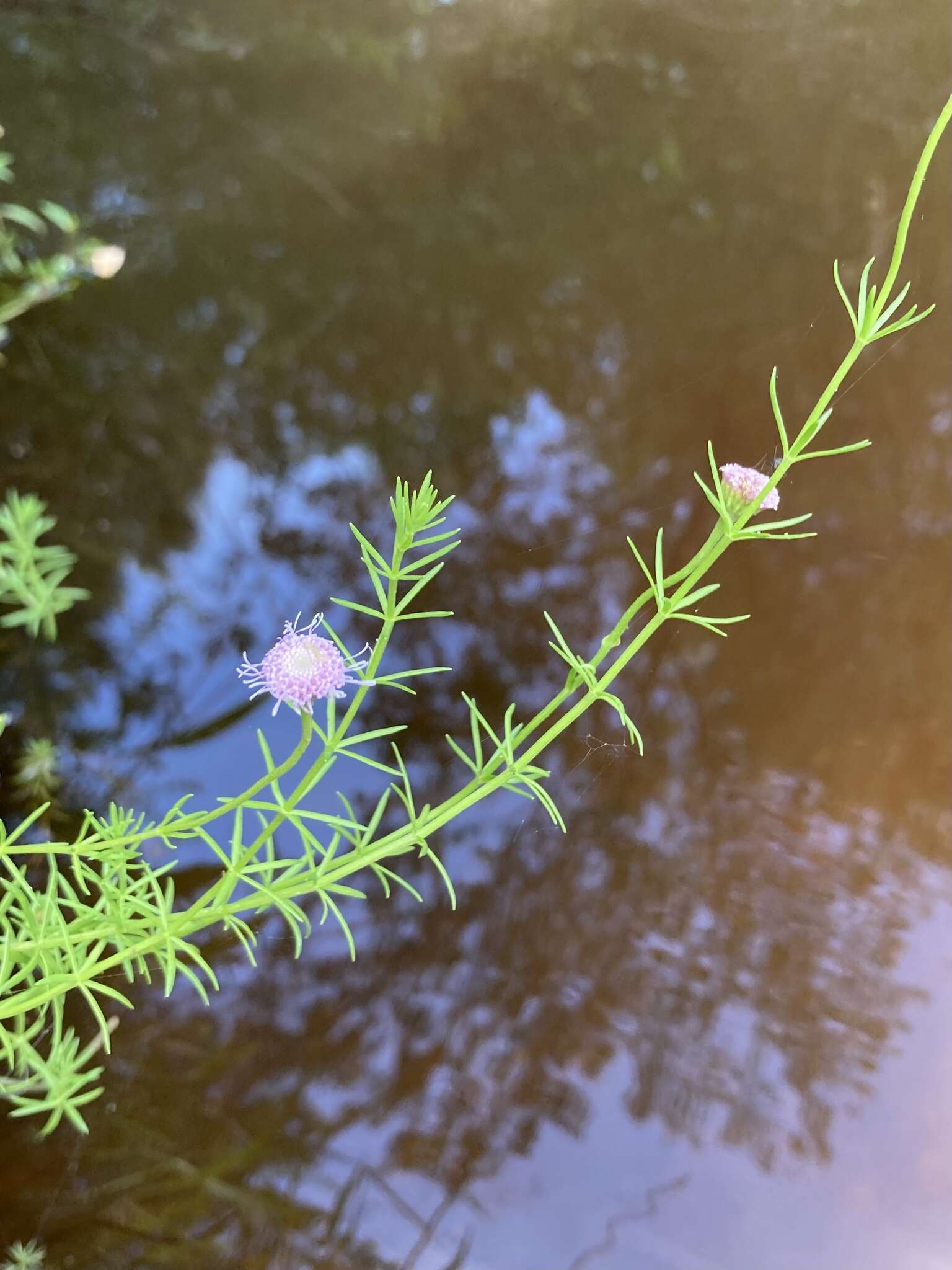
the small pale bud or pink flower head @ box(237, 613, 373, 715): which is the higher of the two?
the small pale bud

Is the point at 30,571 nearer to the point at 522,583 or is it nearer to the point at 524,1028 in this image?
the point at 522,583

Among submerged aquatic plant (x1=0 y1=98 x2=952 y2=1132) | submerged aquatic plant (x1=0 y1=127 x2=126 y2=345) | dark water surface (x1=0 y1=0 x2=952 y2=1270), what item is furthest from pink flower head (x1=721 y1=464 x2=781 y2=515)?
submerged aquatic plant (x1=0 y1=127 x2=126 y2=345)

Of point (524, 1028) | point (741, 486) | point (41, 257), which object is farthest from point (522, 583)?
point (41, 257)

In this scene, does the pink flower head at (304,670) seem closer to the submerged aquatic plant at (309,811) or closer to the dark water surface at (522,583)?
the submerged aquatic plant at (309,811)

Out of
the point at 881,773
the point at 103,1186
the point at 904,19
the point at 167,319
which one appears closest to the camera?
the point at 103,1186

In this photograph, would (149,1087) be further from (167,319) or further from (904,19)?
(904,19)

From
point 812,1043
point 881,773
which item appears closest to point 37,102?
point 881,773

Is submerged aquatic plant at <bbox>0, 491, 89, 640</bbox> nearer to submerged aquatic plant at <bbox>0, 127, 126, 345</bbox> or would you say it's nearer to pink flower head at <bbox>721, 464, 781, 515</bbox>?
submerged aquatic plant at <bbox>0, 127, 126, 345</bbox>
